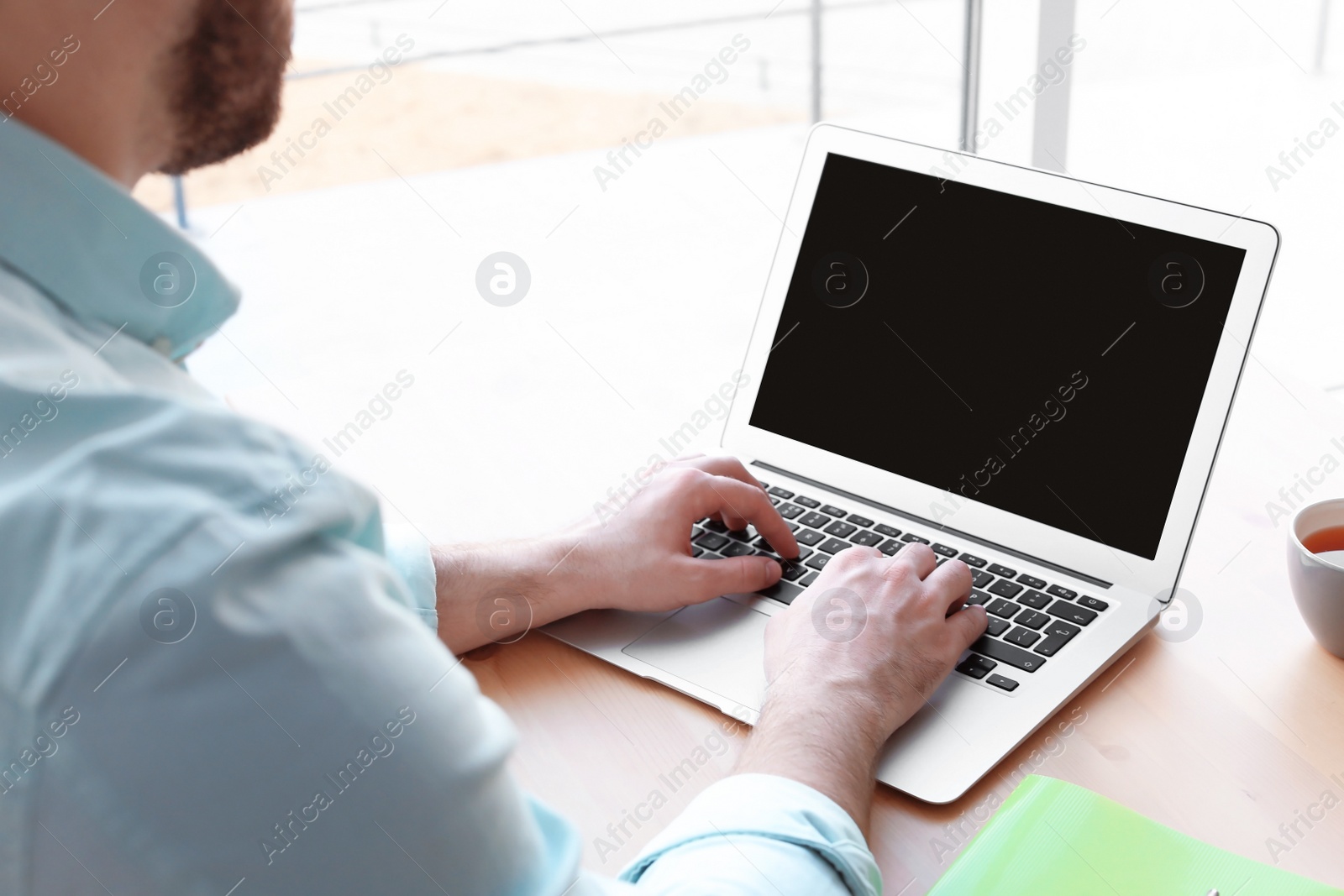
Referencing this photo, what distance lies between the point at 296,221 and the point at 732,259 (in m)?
3.12

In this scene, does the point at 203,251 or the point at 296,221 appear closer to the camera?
the point at 203,251

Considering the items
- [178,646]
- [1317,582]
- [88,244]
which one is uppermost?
[88,244]

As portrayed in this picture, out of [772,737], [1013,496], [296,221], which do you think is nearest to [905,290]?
[1013,496]

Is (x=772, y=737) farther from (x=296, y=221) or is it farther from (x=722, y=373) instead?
(x=296, y=221)

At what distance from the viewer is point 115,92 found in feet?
1.73

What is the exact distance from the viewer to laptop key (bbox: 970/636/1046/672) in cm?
86

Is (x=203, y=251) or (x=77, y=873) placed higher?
(x=203, y=251)

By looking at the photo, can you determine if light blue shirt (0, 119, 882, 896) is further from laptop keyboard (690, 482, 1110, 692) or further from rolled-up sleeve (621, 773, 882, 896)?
laptop keyboard (690, 482, 1110, 692)

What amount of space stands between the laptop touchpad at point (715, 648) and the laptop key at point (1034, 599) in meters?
0.20

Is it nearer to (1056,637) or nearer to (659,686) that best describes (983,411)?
(1056,637)

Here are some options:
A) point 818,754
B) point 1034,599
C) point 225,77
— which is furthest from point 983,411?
point 225,77

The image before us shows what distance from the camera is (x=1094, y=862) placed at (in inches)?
27.6

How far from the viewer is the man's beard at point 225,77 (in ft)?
1.79

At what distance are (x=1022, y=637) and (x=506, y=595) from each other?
0.40 meters
